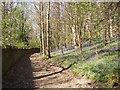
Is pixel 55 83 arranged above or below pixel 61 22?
below

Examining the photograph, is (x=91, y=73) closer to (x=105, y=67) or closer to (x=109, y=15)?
(x=105, y=67)

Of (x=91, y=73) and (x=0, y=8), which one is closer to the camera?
(x=91, y=73)

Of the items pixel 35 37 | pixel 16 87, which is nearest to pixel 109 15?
pixel 16 87

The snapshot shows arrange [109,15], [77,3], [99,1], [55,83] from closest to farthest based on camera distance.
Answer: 1. [55,83]
2. [109,15]
3. [99,1]
4. [77,3]

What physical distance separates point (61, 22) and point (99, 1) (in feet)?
61.8

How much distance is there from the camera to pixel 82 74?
1125cm

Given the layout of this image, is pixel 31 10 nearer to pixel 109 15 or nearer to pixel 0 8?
pixel 0 8

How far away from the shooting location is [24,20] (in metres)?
41.2

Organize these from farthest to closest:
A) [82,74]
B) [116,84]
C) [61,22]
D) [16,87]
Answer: [61,22], [82,74], [16,87], [116,84]

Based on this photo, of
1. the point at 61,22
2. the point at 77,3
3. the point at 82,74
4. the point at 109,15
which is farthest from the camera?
the point at 61,22

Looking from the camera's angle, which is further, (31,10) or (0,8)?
(31,10)

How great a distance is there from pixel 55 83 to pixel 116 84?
3.08 metres

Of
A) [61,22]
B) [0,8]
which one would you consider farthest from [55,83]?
[61,22]

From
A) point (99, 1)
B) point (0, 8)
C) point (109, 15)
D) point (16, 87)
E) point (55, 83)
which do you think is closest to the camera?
point (16, 87)
